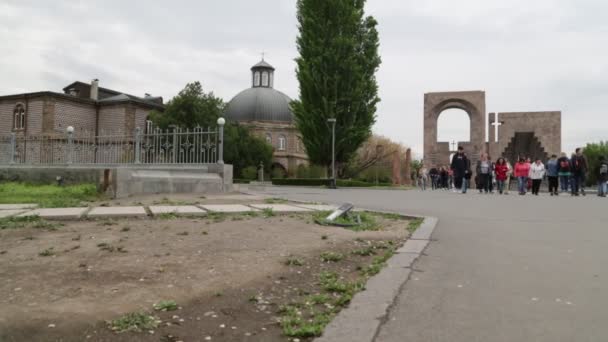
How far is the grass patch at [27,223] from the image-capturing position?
19.0ft

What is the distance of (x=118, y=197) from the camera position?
11.8 meters

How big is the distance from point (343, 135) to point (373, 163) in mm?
17583

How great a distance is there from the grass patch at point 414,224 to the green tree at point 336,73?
23646 mm

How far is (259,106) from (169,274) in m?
75.3

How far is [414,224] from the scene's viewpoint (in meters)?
7.01

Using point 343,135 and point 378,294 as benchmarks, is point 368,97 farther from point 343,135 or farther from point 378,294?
point 378,294

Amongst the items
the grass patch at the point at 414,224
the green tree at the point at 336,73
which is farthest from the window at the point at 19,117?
the grass patch at the point at 414,224

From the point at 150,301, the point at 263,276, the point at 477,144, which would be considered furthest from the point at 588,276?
the point at 477,144

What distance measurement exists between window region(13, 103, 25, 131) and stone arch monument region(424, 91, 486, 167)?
1819 inches

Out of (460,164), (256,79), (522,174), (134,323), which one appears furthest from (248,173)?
(134,323)

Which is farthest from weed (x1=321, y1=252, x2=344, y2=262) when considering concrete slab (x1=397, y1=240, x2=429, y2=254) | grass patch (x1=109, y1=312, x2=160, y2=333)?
grass patch (x1=109, y1=312, x2=160, y2=333)

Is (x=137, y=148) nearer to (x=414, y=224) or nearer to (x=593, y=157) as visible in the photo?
(x=414, y=224)

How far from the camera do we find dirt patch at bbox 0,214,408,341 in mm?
2662

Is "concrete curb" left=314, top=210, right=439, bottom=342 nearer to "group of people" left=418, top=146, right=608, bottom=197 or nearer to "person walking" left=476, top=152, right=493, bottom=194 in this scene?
"group of people" left=418, top=146, right=608, bottom=197
